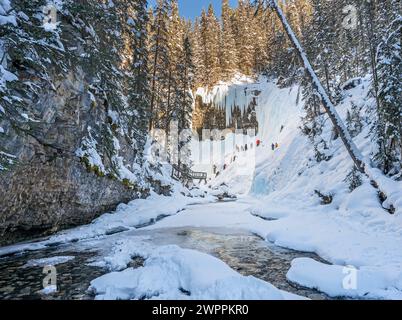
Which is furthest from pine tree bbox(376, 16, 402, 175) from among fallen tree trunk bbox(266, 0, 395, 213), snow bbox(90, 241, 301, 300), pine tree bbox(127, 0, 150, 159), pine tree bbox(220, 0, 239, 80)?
pine tree bbox(220, 0, 239, 80)

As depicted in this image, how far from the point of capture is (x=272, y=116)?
56312 mm

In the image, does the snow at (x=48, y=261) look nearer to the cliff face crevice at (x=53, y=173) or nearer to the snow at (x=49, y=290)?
the snow at (x=49, y=290)

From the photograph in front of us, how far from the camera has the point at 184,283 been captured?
251 inches

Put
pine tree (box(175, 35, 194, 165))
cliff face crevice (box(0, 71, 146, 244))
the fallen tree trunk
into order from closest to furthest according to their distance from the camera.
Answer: cliff face crevice (box(0, 71, 146, 244))
the fallen tree trunk
pine tree (box(175, 35, 194, 165))

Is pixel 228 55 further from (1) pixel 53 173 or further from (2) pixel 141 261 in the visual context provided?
(2) pixel 141 261

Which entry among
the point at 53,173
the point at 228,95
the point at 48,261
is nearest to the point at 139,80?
the point at 53,173

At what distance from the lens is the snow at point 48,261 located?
8.33 metres

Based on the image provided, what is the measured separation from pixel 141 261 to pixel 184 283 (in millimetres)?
2660

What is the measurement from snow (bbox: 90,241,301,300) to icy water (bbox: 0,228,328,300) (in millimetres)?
576

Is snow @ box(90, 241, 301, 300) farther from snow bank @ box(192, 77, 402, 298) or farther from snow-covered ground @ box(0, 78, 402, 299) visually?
snow bank @ box(192, 77, 402, 298)

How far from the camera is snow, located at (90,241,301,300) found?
5473 millimetres

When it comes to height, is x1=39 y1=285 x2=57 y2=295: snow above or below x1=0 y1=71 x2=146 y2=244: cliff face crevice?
below

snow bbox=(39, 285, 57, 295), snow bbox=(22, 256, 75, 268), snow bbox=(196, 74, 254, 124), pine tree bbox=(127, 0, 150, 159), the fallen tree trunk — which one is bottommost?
snow bbox=(39, 285, 57, 295)

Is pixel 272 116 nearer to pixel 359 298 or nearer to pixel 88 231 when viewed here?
pixel 88 231
